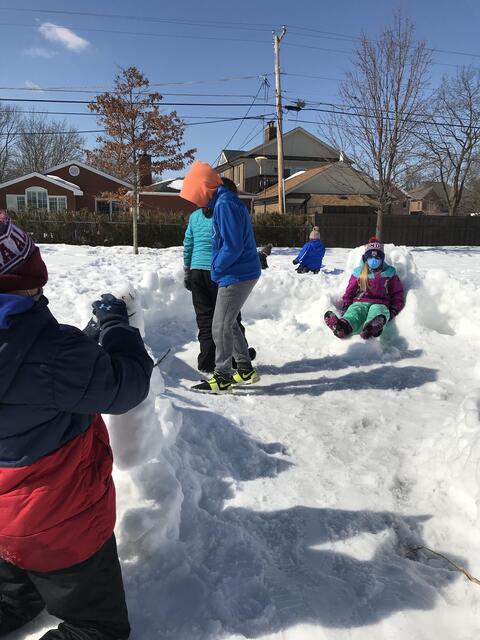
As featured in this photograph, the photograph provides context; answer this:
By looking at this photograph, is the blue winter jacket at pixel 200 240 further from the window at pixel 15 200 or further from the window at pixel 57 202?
the window at pixel 15 200

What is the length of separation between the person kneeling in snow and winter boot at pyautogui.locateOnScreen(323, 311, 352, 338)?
12.5ft

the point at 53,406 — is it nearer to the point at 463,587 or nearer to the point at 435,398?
the point at 463,587

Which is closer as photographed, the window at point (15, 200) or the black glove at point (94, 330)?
the black glove at point (94, 330)

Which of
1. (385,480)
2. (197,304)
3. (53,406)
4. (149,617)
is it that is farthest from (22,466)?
(197,304)

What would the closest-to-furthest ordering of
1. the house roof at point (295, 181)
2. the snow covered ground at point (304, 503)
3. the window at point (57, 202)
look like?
the snow covered ground at point (304, 503), the window at point (57, 202), the house roof at point (295, 181)

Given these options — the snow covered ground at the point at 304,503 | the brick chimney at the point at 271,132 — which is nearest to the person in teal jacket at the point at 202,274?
the snow covered ground at the point at 304,503

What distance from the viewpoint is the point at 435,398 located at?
4.07 m

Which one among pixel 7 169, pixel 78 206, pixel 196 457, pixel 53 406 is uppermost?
pixel 7 169

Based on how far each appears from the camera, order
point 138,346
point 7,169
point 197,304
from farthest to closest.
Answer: point 7,169, point 197,304, point 138,346

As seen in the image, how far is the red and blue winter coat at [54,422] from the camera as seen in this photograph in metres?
1.33

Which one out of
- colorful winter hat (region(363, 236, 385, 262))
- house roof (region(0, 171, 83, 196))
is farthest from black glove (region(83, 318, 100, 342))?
house roof (region(0, 171, 83, 196))

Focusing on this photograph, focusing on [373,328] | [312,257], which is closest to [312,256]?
[312,257]

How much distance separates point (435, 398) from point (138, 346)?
10.7 feet

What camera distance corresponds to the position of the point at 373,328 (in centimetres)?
522
